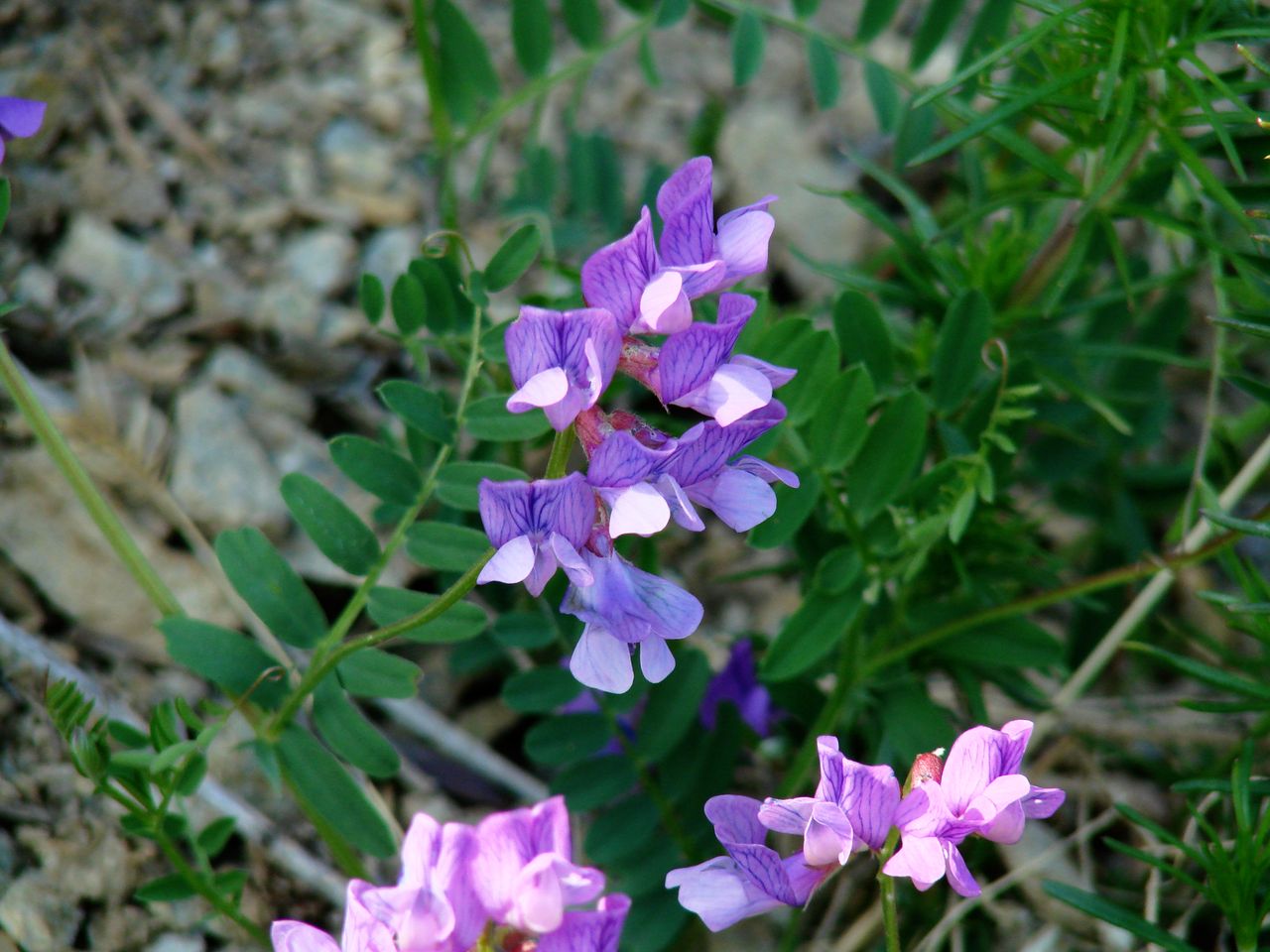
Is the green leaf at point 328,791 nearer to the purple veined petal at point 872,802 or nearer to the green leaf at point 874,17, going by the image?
the purple veined petal at point 872,802

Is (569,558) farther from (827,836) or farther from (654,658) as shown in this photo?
(827,836)

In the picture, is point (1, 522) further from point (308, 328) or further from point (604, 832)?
point (604, 832)

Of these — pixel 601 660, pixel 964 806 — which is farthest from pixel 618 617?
pixel 964 806

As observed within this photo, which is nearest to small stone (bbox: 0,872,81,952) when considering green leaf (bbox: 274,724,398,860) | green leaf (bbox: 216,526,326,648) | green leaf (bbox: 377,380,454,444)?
green leaf (bbox: 274,724,398,860)

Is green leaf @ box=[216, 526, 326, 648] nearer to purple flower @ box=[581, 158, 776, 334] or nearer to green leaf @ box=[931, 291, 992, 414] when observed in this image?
purple flower @ box=[581, 158, 776, 334]

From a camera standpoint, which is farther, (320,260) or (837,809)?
(320,260)
